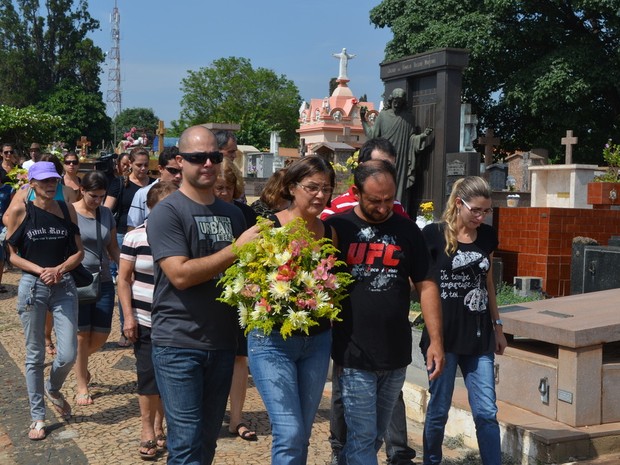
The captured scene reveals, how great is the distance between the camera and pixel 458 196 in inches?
173

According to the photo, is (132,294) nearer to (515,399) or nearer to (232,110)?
(515,399)

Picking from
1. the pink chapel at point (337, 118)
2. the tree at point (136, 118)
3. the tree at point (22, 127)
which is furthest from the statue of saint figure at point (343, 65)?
the tree at point (136, 118)

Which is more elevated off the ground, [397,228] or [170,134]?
[170,134]

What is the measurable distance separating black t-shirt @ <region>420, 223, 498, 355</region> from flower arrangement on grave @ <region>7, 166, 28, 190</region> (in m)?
8.05

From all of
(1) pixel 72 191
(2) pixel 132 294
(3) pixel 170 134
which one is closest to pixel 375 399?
(2) pixel 132 294

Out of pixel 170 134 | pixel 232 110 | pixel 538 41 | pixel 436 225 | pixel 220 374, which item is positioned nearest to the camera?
pixel 220 374

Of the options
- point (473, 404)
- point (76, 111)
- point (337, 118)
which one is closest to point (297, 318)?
point (473, 404)

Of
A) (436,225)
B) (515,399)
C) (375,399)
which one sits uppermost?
(436,225)

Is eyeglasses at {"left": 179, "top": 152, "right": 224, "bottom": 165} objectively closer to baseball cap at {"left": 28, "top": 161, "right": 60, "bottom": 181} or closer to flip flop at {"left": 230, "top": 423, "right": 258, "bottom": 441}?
baseball cap at {"left": 28, "top": 161, "right": 60, "bottom": 181}

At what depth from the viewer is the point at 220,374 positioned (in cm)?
349

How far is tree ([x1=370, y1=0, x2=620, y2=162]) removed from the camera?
31125mm

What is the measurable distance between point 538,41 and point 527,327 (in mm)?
30790

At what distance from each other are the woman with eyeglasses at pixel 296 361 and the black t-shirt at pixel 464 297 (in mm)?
963

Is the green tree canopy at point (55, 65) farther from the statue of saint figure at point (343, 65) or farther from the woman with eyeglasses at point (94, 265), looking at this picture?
the woman with eyeglasses at point (94, 265)
